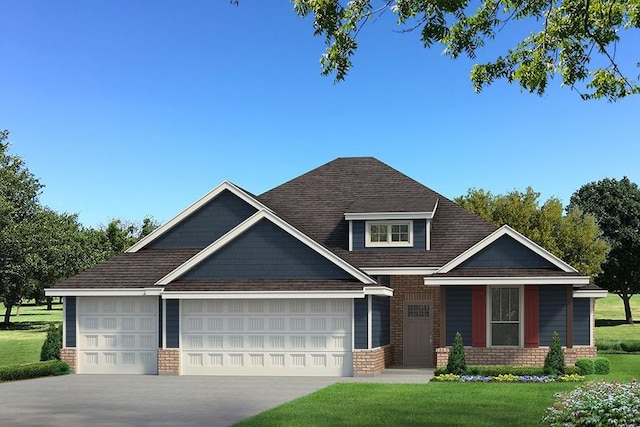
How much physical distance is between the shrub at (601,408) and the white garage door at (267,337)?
47.7ft

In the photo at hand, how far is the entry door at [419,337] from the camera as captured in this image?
3106cm

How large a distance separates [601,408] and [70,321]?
21.1 meters

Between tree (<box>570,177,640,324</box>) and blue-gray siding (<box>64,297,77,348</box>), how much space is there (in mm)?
48710

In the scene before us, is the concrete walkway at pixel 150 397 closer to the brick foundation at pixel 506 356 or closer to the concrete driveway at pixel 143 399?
the concrete driveway at pixel 143 399

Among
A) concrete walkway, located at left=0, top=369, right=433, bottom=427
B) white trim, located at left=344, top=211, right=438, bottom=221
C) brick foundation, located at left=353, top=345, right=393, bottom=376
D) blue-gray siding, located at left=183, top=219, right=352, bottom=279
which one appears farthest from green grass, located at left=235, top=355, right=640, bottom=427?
white trim, located at left=344, top=211, right=438, bottom=221

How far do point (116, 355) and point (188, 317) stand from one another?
2923 millimetres

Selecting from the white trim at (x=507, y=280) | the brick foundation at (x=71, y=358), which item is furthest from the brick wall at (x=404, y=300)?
the brick foundation at (x=71, y=358)

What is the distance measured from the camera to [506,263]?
28.4 meters

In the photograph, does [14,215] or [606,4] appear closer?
[606,4]

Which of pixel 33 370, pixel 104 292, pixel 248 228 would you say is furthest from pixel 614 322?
pixel 33 370

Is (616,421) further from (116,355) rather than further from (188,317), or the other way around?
(116,355)

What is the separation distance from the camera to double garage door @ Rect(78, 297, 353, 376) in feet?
89.6

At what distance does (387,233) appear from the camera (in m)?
31.1

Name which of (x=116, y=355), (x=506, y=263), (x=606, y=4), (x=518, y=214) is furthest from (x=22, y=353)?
(x=606, y=4)
